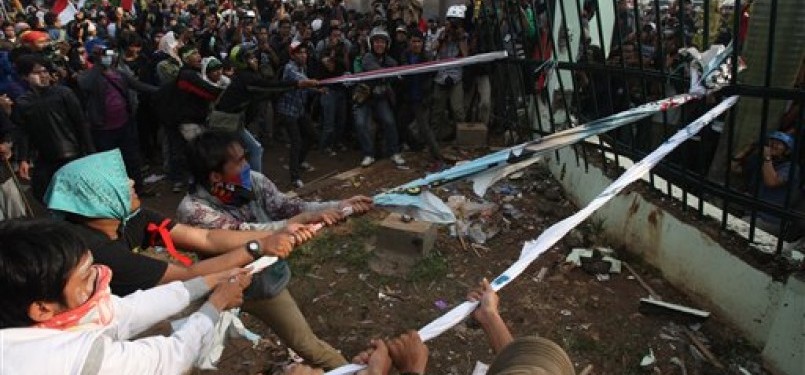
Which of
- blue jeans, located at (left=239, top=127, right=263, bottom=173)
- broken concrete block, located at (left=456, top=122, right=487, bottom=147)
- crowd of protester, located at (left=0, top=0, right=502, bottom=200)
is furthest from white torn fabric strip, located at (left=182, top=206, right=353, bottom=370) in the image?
broken concrete block, located at (left=456, top=122, right=487, bottom=147)

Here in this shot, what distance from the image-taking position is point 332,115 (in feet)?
25.5

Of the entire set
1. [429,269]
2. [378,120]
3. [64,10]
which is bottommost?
[429,269]

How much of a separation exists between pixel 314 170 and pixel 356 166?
21.9 inches

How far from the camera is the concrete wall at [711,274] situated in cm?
302

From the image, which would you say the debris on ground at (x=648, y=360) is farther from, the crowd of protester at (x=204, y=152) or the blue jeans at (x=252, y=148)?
the blue jeans at (x=252, y=148)

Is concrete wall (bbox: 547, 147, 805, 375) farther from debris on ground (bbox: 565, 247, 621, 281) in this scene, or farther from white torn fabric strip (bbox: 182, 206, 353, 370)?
white torn fabric strip (bbox: 182, 206, 353, 370)

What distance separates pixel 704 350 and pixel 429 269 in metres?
1.95

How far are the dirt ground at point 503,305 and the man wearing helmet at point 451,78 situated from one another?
9.07ft

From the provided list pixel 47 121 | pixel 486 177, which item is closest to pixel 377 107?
pixel 47 121

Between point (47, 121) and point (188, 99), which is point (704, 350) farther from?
Result: point (47, 121)

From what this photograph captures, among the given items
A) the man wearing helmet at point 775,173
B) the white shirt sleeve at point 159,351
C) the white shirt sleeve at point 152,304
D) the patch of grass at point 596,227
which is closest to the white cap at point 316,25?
the patch of grass at point 596,227

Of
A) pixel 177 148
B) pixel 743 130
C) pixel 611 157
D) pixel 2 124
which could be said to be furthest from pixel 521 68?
pixel 2 124

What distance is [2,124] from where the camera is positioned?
5059 mm

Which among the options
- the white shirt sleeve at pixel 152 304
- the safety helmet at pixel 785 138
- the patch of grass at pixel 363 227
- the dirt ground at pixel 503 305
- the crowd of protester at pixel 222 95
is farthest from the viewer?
the crowd of protester at pixel 222 95
